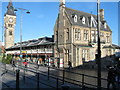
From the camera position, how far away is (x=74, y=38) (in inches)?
1137

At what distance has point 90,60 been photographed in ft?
99.2

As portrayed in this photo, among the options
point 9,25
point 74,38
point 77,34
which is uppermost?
point 9,25

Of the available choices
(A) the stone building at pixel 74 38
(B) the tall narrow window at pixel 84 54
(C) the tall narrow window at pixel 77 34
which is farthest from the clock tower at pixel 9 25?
(B) the tall narrow window at pixel 84 54

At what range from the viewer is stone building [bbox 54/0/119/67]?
93.2ft

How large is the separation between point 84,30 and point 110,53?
9.08 metres

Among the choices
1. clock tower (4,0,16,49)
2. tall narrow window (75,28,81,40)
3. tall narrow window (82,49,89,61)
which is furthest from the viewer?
→ clock tower (4,0,16,49)

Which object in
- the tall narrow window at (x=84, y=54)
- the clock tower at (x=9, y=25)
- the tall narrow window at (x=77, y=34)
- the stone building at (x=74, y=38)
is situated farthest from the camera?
the clock tower at (x=9, y=25)

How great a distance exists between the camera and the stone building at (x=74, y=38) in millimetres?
28406

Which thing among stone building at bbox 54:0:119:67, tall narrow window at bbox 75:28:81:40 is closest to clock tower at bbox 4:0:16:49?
stone building at bbox 54:0:119:67

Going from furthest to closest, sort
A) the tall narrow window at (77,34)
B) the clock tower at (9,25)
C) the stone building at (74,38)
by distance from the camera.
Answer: the clock tower at (9,25), the tall narrow window at (77,34), the stone building at (74,38)

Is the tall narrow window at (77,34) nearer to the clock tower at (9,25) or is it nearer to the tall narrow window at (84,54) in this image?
the tall narrow window at (84,54)

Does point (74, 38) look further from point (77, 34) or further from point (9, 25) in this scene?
point (9, 25)

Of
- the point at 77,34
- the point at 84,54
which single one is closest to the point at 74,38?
the point at 77,34

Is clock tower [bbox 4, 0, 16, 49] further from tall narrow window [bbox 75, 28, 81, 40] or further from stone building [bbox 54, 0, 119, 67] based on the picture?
tall narrow window [bbox 75, 28, 81, 40]
